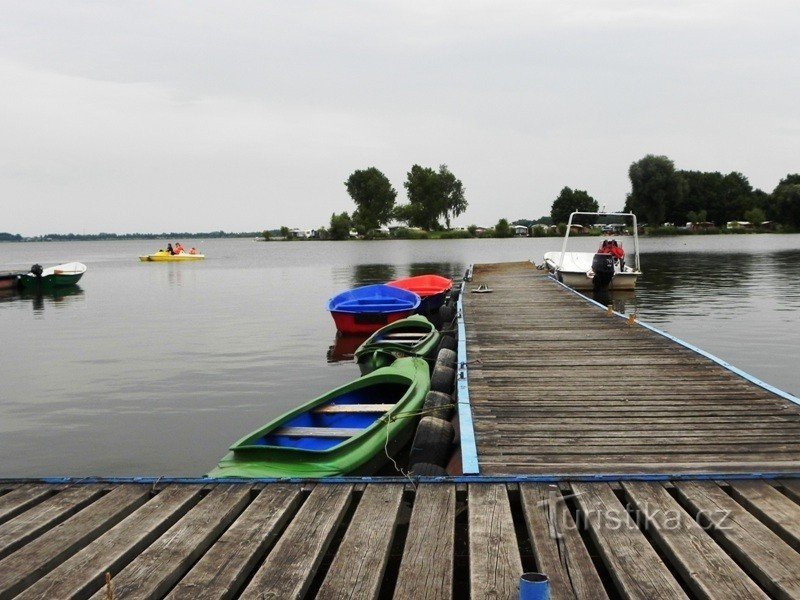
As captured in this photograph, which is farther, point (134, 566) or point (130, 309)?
point (130, 309)

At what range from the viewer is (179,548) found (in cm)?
397

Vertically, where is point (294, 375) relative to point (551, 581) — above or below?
below

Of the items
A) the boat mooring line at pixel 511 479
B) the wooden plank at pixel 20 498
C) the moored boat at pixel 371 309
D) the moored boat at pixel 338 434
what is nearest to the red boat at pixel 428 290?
the moored boat at pixel 371 309

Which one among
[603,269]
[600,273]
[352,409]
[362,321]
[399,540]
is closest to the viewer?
[399,540]

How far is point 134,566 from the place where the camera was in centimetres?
378

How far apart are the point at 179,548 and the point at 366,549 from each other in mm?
1150

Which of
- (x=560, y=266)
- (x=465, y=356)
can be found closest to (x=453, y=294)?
(x=560, y=266)

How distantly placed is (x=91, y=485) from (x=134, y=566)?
1.54 meters

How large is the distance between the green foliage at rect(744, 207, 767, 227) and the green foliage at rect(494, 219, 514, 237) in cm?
4672

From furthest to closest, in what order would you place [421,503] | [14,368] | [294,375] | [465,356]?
1. [14,368]
2. [294,375]
3. [465,356]
4. [421,503]

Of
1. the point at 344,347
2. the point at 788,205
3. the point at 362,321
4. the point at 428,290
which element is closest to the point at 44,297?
the point at 428,290

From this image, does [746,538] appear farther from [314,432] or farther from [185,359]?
[185,359]

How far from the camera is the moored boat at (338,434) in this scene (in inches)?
251

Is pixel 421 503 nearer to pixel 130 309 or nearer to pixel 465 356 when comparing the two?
pixel 465 356
